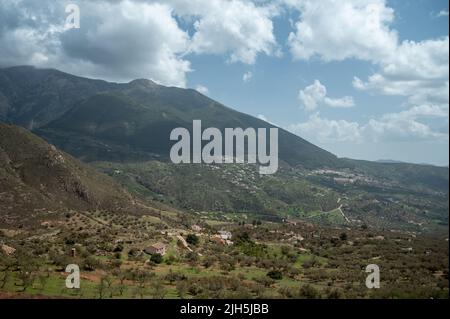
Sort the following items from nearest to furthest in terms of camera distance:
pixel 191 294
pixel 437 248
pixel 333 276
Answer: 1. pixel 191 294
2. pixel 333 276
3. pixel 437 248

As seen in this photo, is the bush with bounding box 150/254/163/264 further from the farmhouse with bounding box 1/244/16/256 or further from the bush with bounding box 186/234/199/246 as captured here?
the bush with bounding box 186/234/199/246

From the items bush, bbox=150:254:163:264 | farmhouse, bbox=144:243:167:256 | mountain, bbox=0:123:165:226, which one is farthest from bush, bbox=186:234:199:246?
mountain, bbox=0:123:165:226

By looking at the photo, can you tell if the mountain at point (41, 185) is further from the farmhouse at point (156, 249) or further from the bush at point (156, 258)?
the bush at point (156, 258)

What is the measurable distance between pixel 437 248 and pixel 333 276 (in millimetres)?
32266

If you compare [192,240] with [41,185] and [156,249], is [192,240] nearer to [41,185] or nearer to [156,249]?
[156,249]

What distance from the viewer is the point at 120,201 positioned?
369 feet

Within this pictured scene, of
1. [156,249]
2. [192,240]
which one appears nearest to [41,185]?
[192,240]

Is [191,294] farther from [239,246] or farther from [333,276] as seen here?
[239,246]

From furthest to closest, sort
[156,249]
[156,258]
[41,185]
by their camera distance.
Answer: [41,185]
[156,249]
[156,258]

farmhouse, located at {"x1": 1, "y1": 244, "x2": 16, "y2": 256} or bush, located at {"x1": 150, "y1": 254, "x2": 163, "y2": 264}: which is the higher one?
farmhouse, located at {"x1": 1, "y1": 244, "x2": 16, "y2": 256}

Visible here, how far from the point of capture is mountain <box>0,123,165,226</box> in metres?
82.1

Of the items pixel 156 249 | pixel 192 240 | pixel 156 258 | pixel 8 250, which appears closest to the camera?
pixel 8 250

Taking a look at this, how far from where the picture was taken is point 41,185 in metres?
95.6

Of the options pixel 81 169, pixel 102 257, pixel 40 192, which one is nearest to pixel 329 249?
pixel 102 257
